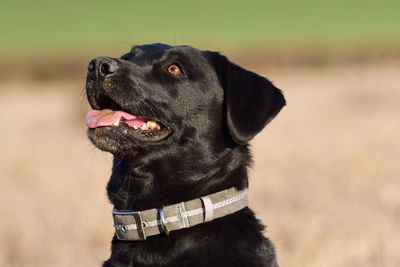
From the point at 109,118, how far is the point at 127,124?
4.7 inches

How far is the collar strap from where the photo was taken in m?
3.78

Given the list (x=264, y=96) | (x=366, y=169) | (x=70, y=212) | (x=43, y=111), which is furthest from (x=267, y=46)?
(x=264, y=96)

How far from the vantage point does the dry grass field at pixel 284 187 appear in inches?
226

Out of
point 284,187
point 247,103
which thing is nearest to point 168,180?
point 247,103

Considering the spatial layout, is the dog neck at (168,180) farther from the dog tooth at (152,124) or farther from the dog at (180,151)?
the dog tooth at (152,124)

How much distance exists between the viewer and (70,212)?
6.93 metres

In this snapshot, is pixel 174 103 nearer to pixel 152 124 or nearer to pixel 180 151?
pixel 152 124

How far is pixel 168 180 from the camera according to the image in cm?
411

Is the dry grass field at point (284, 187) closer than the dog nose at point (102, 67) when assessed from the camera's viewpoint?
No

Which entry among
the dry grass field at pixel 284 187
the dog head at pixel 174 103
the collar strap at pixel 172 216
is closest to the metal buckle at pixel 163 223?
the collar strap at pixel 172 216

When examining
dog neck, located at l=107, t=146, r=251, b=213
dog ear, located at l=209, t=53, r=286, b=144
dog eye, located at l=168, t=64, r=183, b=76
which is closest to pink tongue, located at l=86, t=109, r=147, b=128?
dog neck, located at l=107, t=146, r=251, b=213

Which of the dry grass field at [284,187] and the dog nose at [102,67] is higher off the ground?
the dog nose at [102,67]

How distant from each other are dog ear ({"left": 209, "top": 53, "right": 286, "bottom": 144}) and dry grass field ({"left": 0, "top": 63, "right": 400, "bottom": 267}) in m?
1.08

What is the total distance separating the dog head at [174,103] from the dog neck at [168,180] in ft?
0.32
